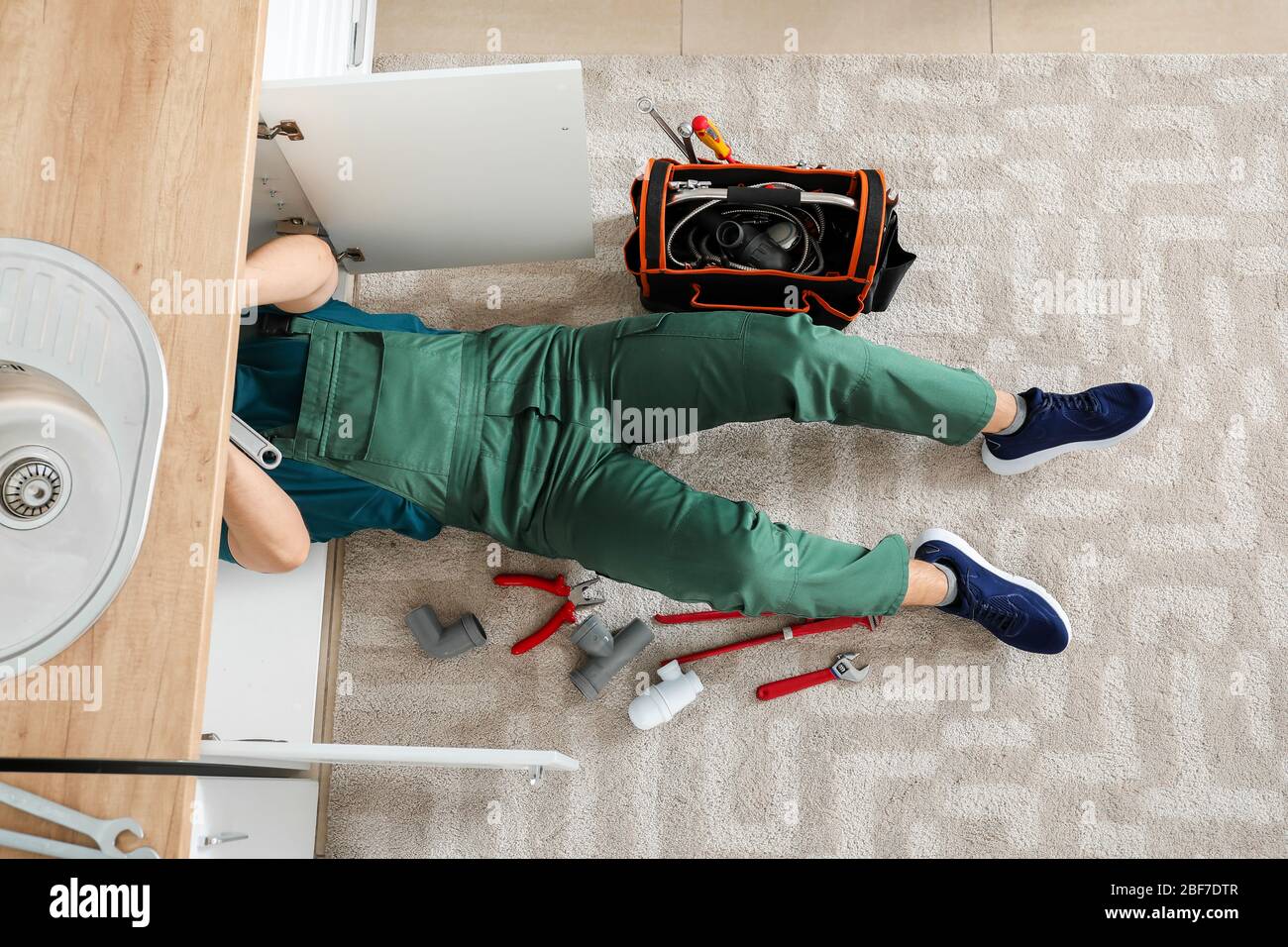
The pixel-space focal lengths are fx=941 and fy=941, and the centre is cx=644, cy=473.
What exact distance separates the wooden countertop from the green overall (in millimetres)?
338

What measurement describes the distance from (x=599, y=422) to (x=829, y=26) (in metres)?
1.06

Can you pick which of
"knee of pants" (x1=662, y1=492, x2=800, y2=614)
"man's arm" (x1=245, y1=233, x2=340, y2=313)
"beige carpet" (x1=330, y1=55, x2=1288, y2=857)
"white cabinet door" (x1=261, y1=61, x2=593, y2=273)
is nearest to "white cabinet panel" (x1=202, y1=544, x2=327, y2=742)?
"beige carpet" (x1=330, y1=55, x2=1288, y2=857)

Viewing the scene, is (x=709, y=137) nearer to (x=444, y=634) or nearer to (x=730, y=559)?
(x=730, y=559)

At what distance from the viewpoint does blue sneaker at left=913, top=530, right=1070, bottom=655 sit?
1.66 metres

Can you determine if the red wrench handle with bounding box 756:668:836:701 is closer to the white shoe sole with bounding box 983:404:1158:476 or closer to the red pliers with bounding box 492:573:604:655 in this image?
the red pliers with bounding box 492:573:604:655

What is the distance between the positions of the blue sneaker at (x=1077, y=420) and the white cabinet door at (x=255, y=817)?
54.2 inches

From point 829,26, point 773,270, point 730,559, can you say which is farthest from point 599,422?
point 829,26

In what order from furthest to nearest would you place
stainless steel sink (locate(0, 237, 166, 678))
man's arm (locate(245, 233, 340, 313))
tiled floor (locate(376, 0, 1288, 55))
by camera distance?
tiled floor (locate(376, 0, 1288, 55)), man's arm (locate(245, 233, 340, 313)), stainless steel sink (locate(0, 237, 166, 678))

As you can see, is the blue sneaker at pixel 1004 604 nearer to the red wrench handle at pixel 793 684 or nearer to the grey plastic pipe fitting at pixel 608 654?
the red wrench handle at pixel 793 684

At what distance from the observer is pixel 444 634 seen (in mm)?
1744

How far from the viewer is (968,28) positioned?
1925 millimetres

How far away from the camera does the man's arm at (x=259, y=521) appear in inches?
47.0

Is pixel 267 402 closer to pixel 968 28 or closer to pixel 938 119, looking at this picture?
pixel 938 119
